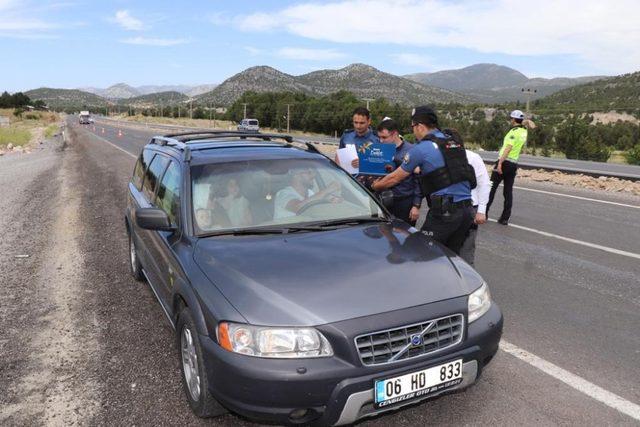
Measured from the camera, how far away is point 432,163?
4.27m

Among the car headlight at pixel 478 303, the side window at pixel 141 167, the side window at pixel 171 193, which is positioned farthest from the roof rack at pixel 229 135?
the car headlight at pixel 478 303

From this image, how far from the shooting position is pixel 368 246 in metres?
3.27

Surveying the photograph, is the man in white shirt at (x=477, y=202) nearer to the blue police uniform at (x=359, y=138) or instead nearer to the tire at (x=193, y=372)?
the blue police uniform at (x=359, y=138)

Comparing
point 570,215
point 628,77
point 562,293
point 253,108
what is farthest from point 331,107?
point 562,293

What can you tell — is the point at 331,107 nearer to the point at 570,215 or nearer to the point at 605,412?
the point at 570,215

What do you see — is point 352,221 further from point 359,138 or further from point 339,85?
point 339,85

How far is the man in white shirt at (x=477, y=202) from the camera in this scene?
15.2ft

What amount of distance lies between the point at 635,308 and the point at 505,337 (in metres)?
1.64

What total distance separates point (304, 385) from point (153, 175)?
303 cm

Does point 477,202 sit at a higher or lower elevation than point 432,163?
lower

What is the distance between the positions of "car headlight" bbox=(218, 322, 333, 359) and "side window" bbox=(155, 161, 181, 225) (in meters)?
1.38

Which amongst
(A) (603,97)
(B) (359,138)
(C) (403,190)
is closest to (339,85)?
(A) (603,97)

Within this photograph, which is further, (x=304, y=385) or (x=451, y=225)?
(x=451, y=225)

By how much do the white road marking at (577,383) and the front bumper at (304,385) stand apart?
1353 mm
